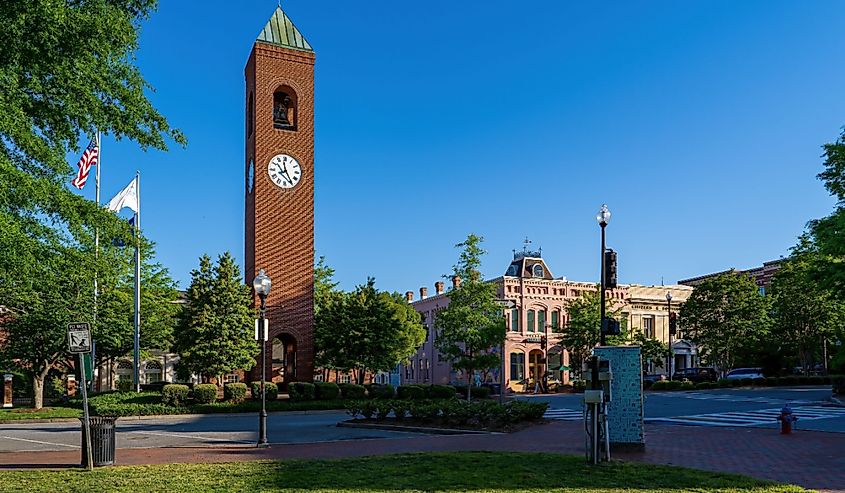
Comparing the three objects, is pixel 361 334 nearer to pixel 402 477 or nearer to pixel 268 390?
pixel 268 390

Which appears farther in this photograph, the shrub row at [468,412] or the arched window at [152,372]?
the arched window at [152,372]

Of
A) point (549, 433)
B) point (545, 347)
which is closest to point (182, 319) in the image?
point (549, 433)

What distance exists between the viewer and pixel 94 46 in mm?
13734

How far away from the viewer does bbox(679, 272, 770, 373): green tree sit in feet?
191

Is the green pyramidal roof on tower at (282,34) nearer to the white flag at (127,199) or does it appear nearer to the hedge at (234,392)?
the white flag at (127,199)

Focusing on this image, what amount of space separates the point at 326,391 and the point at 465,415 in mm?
15938

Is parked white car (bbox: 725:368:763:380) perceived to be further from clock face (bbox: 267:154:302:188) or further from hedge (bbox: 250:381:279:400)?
hedge (bbox: 250:381:279:400)

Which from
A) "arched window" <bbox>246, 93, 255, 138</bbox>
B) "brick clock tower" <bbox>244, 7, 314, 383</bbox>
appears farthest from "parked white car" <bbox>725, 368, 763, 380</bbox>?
"arched window" <bbox>246, 93, 255, 138</bbox>

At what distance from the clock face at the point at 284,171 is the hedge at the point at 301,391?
10372 mm

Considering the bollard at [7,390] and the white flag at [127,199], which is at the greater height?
the white flag at [127,199]

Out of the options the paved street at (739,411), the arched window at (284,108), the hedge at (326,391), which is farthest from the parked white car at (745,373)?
the arched window at (284,108)

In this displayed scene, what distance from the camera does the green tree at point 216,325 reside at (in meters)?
37.3

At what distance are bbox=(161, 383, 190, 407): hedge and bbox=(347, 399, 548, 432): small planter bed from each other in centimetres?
1234

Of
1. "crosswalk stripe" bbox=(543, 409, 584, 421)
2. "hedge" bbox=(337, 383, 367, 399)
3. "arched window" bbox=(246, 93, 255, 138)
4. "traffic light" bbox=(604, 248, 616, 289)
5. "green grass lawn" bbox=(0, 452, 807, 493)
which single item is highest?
"arched window" bbox=(246, 93, 255, 138)
